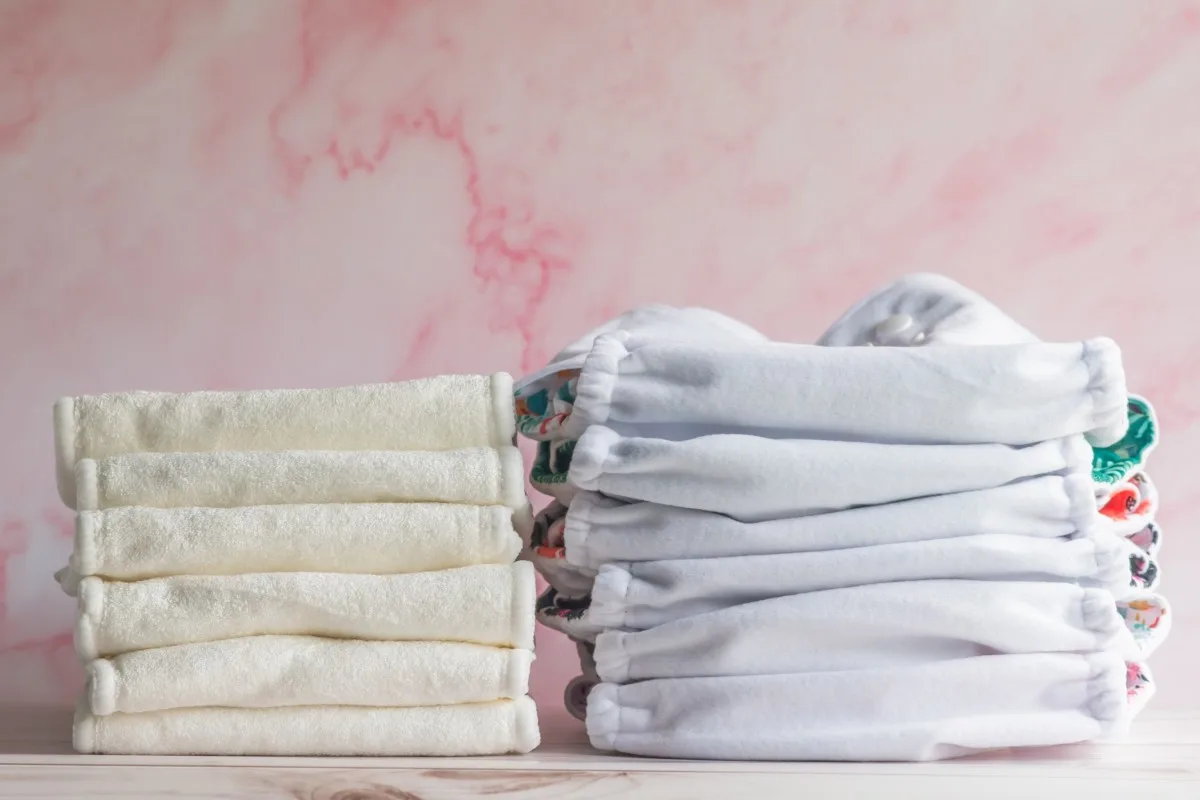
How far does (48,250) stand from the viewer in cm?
130

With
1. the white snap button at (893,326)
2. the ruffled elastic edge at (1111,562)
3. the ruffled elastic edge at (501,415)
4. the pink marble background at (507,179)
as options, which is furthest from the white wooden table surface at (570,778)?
the pink marble background at (507,179)

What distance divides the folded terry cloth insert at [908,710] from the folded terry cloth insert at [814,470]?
0.38 feet

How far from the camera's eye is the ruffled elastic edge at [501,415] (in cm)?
92

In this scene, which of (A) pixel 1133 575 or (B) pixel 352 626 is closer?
(B) pixel 352 626

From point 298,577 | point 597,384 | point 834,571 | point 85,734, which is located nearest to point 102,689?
point 85,734

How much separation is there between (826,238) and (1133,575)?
470mm

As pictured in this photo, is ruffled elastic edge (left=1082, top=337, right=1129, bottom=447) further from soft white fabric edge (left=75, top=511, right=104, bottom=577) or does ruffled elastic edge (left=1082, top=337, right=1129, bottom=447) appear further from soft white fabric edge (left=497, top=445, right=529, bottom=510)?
soft white fabric edge (left=75, top=511, right=104, bottom=577)

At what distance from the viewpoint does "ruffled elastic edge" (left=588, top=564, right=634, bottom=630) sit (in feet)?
2.92

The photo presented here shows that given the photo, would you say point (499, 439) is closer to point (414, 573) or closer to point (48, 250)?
point (414, 573)

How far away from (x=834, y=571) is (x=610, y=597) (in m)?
0.15

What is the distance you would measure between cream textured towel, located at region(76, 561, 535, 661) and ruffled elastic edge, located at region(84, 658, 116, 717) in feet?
0.06

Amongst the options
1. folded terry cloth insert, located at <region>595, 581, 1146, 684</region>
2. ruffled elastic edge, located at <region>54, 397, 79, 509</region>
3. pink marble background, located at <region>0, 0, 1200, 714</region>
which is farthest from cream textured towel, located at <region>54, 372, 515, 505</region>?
pink marble background, located at <region>0, 0, 1200, 714</region>

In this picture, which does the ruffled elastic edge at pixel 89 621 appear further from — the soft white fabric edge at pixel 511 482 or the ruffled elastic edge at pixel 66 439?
the soft white fabric edge at pixel 511 482

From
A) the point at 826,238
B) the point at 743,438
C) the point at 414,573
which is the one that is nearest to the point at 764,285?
the point at 826,238
